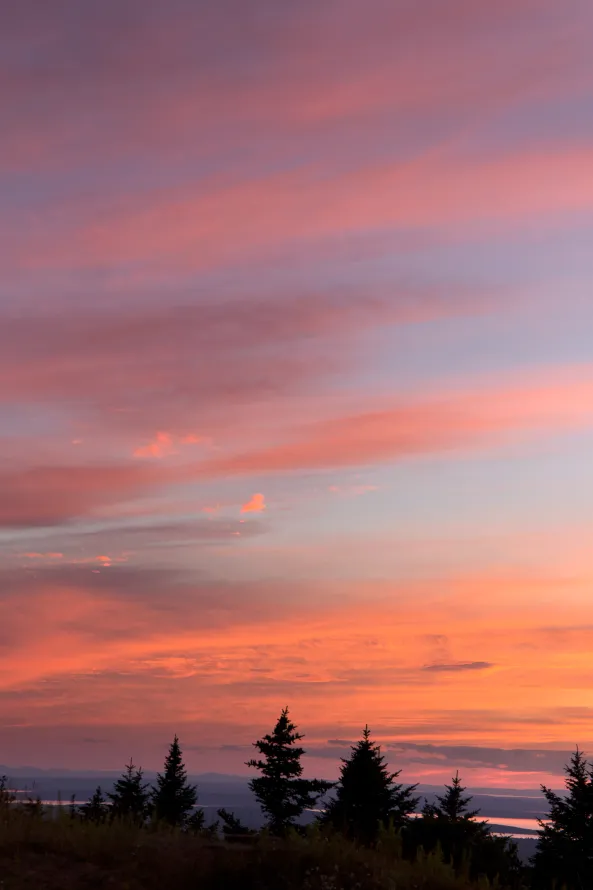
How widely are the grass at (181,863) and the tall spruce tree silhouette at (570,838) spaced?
32807 millimetres

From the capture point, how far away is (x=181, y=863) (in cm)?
1421

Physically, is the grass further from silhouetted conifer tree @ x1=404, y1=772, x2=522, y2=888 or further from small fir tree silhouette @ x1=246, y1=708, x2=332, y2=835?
small fir tree silhouette @ x1=246, y1=708, x2=332, y2=835

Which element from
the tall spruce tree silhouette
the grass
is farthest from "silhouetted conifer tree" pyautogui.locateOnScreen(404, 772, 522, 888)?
the tall spruce tree silhouette

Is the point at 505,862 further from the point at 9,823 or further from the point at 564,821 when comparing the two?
the point at 564,821

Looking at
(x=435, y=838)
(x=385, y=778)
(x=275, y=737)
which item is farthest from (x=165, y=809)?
(x=435, y=838)

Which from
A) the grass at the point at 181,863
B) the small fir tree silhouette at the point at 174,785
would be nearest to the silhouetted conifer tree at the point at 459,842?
the grass at the point at 181,863

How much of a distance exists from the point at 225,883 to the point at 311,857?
1.47 m

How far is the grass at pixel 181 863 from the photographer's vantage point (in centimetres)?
1364

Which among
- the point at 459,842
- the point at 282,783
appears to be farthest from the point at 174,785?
the point at 459,842

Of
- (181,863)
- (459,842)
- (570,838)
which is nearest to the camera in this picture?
(181,863)

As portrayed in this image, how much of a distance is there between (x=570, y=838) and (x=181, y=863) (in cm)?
4603

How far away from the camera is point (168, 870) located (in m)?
14.0

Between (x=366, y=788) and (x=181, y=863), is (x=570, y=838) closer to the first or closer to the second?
(x=366, y=788)

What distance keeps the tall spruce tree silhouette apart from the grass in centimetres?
3281
